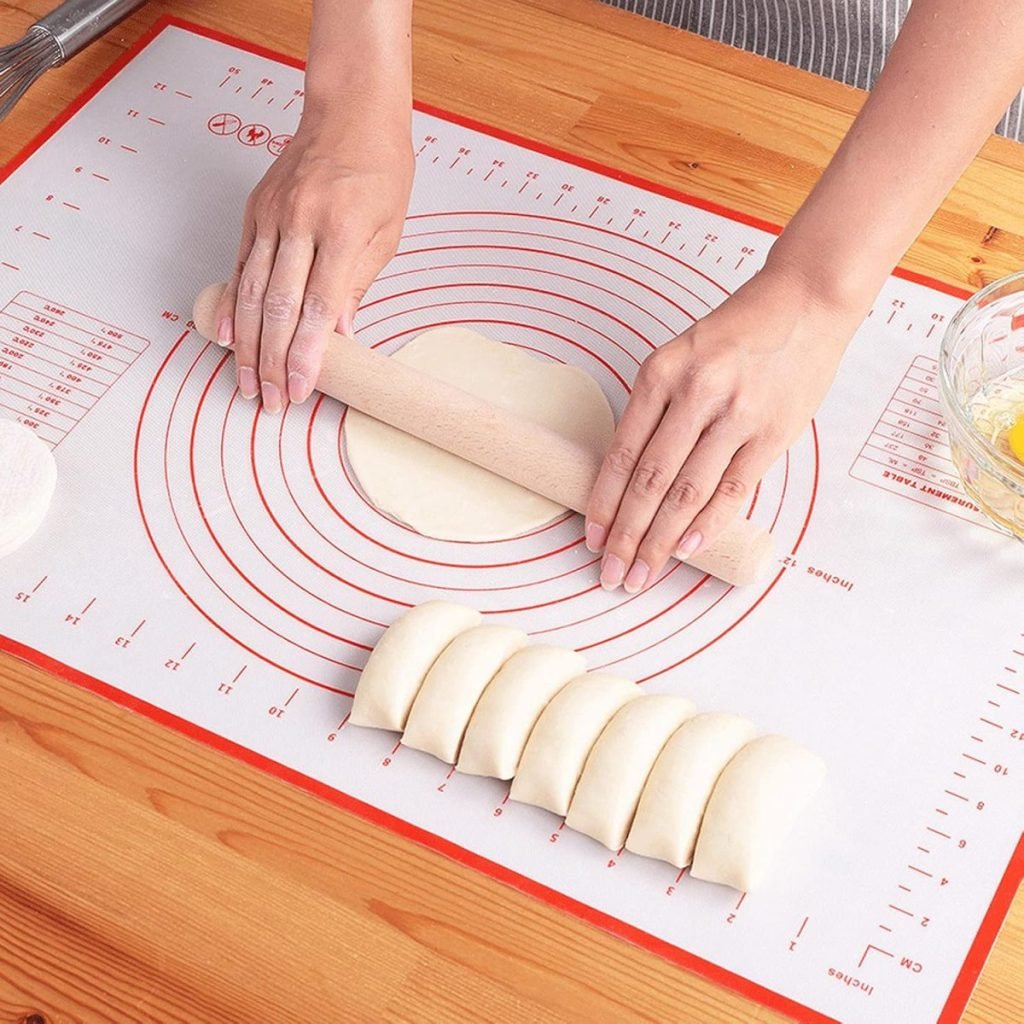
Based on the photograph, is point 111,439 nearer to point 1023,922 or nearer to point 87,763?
point 87,763

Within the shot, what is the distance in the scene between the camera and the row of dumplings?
2.47 ft

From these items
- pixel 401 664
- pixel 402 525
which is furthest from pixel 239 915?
pixel 402 525

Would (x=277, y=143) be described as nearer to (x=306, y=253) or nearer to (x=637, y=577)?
(x=306, y=253)

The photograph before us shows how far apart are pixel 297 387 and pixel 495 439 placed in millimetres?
158

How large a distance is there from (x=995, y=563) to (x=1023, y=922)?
249 mm

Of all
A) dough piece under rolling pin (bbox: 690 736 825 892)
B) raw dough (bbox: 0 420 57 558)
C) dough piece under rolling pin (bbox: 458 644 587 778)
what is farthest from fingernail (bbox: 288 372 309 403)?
dough piece under rolling pin (bbox: 690 736 825 892)

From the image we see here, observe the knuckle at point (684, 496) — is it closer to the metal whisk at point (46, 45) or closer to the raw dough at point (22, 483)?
the raw dough at point (22, 483)

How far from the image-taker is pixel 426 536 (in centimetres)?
93

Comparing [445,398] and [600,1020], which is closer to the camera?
[600,1020]

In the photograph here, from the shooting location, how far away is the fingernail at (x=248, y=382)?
99 centimetres

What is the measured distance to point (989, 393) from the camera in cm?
96

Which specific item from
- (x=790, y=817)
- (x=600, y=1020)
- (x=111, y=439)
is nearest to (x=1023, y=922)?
(x=790, y=817)

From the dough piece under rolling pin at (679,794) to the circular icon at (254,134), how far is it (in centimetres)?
68

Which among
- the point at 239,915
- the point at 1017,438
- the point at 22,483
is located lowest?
the point at 239,915
